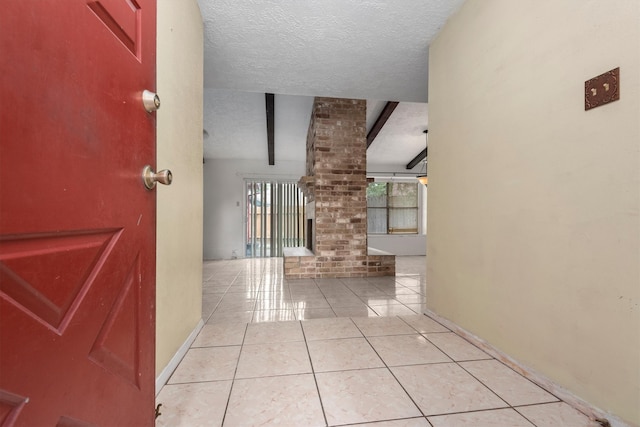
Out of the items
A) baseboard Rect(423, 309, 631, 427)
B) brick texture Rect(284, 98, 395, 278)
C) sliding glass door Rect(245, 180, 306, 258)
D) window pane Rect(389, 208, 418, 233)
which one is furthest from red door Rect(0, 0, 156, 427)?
window pane Rect(389, 208, 418, 233)

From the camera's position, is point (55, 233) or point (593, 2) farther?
point (593, 2)

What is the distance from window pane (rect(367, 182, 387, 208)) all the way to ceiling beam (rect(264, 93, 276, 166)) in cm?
289

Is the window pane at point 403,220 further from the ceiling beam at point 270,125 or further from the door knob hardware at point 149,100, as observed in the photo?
the door knob hardware at point 149,100

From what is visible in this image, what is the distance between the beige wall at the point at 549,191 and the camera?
3.64 ft

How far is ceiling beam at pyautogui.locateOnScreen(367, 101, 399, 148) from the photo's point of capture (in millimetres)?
4797

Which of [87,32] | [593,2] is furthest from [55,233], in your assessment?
[593,2]

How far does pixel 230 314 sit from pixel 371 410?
171cm

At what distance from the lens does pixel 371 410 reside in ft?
4.16

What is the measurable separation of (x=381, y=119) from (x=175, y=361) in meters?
5.12

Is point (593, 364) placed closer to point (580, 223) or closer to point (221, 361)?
point (580, 223)

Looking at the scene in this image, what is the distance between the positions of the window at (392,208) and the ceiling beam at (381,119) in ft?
6.30

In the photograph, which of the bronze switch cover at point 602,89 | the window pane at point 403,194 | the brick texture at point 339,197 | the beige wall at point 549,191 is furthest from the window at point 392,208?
the bronze switch cover at point 602,89

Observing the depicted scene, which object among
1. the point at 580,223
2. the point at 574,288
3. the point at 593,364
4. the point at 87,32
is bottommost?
the point at 593,364

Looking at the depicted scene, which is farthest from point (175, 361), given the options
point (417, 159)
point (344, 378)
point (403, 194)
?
point (403, 194)
